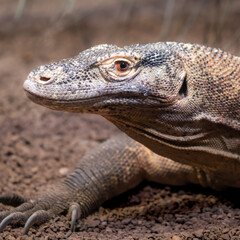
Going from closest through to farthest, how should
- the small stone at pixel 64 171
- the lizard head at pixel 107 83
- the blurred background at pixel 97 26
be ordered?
the lizard head at pixel 107 83 < the small stone at pixel 64 171 < the blurred background at pixel 97 26

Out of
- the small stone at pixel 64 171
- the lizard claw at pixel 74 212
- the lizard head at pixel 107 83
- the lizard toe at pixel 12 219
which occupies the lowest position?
the lizard toe at pixel 12 219

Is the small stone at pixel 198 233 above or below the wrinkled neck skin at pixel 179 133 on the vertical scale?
below

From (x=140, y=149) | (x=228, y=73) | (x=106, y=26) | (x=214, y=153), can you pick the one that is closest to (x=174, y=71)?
(x=228, y=73)

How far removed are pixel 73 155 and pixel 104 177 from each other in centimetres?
96

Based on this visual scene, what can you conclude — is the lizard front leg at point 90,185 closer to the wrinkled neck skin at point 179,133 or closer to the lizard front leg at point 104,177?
the lizard front leg at point 104,177

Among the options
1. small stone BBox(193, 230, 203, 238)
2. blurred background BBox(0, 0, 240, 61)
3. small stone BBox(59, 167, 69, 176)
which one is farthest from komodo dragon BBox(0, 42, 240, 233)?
blurred background BBox(0, 0, 240, 61)

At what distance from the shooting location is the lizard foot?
2.95 m

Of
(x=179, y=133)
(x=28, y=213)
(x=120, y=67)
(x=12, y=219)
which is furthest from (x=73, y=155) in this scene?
(x=120, y=67)

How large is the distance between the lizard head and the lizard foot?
98cm

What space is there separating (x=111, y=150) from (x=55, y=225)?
3.93ft

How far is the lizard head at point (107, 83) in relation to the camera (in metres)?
2.66

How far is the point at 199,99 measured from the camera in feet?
9.32

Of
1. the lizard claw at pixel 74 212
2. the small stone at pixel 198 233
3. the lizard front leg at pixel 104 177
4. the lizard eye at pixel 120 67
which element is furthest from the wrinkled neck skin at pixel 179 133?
the lizard claw at pixel 74 212

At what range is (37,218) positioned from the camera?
305 centimetres
